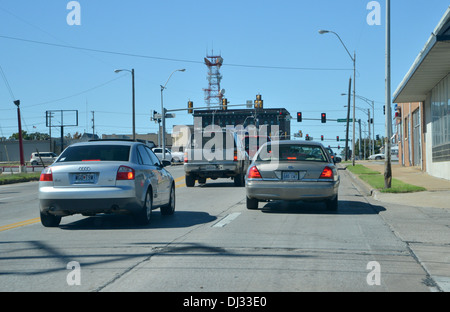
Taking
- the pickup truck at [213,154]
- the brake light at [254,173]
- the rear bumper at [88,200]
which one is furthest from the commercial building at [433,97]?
the rear bumper at [88,200]

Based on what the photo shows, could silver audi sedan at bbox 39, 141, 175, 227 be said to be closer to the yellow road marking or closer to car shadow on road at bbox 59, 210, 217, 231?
car shadow on road at bbox 59, 210, 217, 231

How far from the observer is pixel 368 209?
43.5 feet

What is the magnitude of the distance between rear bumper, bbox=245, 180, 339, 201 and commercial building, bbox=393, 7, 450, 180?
6.78m

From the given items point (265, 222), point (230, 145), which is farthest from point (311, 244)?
point (230, 145)

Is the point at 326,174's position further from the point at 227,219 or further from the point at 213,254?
the point at 213,254

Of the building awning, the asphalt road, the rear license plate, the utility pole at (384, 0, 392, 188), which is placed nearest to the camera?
the asphalt road

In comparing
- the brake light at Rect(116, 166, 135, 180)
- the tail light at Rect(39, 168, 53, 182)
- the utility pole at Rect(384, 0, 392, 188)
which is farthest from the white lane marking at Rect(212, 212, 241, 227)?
the utility pole at Rect(384, 0, 392, 188)

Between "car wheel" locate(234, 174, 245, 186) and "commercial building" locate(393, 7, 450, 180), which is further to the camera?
"car wheel" locate(234, 174, 245, 186)

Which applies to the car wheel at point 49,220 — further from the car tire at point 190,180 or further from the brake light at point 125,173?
the car tire at point 190,180

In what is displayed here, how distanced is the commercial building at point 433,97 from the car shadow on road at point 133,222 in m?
9.08

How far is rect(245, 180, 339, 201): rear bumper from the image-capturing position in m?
12.0

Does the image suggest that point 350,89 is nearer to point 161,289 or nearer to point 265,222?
point 265,222

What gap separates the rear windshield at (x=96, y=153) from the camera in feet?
33.7

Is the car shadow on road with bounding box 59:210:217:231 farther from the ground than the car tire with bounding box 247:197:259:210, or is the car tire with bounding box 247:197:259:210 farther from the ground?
the car tire with bounding box 247:197:259:210
